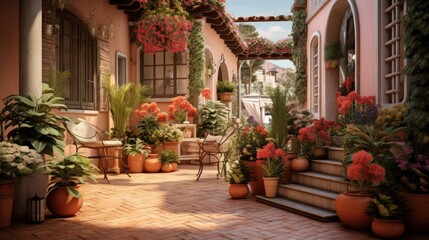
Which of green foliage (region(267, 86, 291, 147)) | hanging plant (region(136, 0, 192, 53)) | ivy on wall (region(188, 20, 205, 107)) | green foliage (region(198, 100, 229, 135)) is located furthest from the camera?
ivy on wall (region(188, 20, 205, 107))

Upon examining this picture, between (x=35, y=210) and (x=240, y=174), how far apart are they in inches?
92.9

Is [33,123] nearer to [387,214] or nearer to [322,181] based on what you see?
[322,181]

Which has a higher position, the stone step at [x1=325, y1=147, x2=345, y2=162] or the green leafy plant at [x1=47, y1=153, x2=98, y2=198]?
the stone step at [x1=325, y1=147, x2=345, y2=162]

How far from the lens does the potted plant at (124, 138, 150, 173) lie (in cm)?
749

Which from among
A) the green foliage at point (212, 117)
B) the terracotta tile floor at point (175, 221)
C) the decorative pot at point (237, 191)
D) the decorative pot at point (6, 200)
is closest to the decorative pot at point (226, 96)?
the green foliage at point (212, 117)

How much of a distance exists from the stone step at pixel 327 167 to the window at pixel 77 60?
4071 millimetres

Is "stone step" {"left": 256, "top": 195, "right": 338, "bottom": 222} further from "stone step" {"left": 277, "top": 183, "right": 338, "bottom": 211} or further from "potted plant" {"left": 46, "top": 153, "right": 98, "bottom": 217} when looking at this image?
"potted plant" {"left": 46, "top": 153, "right": 98, "bottom": 217}

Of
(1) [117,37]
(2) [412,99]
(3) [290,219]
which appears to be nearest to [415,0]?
(2) [412,99]

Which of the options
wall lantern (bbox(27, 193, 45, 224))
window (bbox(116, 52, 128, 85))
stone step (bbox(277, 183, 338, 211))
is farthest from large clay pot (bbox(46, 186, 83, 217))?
window (bbox(116, 52, 128, 85))

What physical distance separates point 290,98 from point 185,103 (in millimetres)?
3228

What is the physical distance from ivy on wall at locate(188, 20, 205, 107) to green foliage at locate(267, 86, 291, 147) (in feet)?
13.1

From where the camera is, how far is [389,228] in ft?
11.2

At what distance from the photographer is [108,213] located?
4.31 metres

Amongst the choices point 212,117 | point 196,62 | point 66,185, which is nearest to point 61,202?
point 66,185
